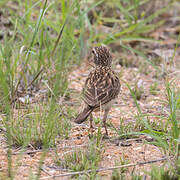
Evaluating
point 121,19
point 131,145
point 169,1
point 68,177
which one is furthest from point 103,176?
point 169,1

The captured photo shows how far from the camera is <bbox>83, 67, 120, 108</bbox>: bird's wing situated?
4.15 metres

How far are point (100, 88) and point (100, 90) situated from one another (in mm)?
45

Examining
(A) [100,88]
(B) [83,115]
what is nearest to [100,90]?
(A) [100,88]

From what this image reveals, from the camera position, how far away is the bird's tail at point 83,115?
3974 millimetres

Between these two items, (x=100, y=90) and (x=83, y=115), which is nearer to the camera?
(x=83, y=115)

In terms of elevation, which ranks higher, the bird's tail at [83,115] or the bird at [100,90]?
the bird at [100,90]

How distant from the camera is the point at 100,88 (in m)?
4.35

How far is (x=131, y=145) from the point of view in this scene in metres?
4.02

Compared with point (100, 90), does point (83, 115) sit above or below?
below

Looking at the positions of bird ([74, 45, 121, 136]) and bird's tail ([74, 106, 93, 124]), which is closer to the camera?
bird's tail ([74, 106, 93, 124])

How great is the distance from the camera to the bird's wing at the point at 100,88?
415 cm

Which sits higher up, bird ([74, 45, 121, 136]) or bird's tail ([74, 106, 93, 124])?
bird ([74, 45, 121, 136])

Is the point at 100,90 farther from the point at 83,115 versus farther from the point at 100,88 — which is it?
the point at 83,115

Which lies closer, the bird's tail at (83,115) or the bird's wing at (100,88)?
the bird's tail at (83,115)
